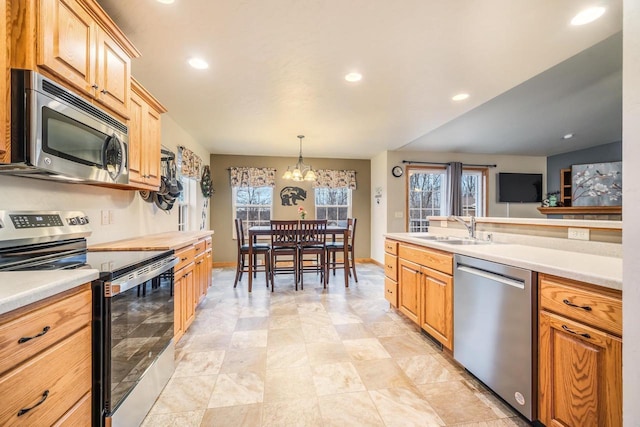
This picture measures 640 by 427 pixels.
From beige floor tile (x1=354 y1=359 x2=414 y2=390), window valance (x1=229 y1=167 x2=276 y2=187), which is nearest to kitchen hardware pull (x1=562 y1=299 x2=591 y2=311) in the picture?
beige floor tile (x1=354 y1=359 x2=414 y2=390)

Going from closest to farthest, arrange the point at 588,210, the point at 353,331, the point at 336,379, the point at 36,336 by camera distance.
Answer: the point at 36,336 < the point at 336,379 < the point at 353,331 < the point at 588,210

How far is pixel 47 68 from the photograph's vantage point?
1174mm

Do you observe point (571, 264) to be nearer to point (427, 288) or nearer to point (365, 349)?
point (427, 288)

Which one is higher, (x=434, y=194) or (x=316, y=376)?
(x=434, y=194)

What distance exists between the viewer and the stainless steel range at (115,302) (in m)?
1.14

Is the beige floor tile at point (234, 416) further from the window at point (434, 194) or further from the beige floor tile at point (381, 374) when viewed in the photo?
the window at point (434, 194)

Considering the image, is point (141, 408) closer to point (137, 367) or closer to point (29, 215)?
point (137, 367)

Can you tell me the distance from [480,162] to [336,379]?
5484mm

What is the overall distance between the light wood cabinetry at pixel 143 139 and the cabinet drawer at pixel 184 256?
64cm

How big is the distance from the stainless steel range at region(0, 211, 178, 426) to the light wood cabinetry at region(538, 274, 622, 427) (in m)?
1.97

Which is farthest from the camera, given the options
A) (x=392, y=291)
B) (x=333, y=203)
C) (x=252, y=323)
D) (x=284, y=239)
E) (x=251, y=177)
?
(x=333, y=203)

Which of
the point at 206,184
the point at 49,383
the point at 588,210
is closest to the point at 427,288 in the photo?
the point at 49,383

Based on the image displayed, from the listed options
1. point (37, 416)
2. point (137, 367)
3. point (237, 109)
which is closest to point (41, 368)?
point (37, 416)

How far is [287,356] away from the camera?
82.7 inches
